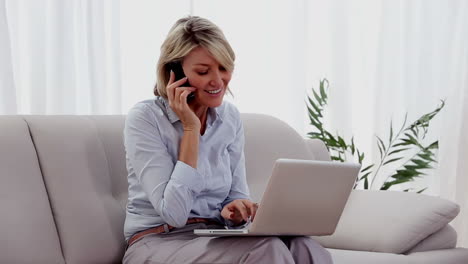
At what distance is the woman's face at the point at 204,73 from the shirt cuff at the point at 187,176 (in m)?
0.26

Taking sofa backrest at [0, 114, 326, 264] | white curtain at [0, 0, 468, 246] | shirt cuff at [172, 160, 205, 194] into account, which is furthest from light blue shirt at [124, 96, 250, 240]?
white curtain at [0, 0, 468, 246]

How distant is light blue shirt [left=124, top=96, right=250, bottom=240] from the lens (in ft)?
7.40

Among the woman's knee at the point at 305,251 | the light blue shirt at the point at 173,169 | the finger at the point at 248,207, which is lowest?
the woman's knee at the point at 305,251

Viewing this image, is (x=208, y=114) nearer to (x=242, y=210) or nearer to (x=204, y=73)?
(x=204, y=73)

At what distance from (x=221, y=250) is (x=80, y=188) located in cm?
58

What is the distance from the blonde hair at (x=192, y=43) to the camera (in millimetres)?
2406

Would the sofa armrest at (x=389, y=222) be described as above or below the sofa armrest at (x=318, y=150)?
below

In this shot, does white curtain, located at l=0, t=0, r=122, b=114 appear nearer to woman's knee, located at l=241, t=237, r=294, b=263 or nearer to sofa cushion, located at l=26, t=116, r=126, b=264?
sofa cushion, located at l=26, t=116, r=126, b=264

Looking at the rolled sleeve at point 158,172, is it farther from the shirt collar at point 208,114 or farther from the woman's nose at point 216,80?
the woman's nose at point 216,80

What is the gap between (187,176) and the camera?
2262mm

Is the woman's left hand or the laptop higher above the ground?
the laptop

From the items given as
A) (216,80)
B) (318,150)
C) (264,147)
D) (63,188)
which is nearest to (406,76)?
(318,150)

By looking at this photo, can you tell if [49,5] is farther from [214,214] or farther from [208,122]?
[214,214]

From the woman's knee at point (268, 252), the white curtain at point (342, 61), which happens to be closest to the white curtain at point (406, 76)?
the white curtain at point (342, 61)
